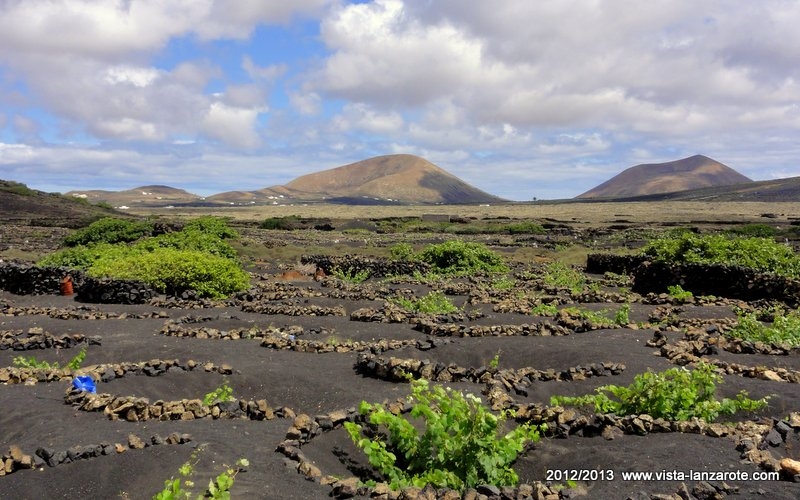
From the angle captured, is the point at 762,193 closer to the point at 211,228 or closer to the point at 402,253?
the point at 402,253

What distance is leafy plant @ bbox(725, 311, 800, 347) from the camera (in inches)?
390

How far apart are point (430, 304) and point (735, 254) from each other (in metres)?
8.92

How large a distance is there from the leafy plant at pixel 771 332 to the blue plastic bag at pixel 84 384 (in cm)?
981

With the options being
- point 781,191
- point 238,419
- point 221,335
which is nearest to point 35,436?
point 238,419

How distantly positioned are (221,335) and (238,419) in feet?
16.3

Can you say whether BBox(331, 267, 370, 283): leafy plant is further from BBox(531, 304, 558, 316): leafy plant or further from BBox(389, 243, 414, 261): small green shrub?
BBox(531, 304, 558, 316): leafy plant

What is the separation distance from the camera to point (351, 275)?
23062 mm

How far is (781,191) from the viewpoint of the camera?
129m

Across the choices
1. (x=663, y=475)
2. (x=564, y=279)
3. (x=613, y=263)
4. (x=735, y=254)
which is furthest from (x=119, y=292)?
(x=613, y=263)

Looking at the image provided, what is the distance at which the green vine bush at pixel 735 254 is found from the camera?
16.1 meters

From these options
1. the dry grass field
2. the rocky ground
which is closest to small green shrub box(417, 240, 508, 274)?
the rocky ground

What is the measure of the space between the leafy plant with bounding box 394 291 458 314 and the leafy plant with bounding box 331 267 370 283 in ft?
18.2

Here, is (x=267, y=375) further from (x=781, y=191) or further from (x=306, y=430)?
(x=781, y=191)

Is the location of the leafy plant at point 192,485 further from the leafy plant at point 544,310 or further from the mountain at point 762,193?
the mountain at point 762,193
